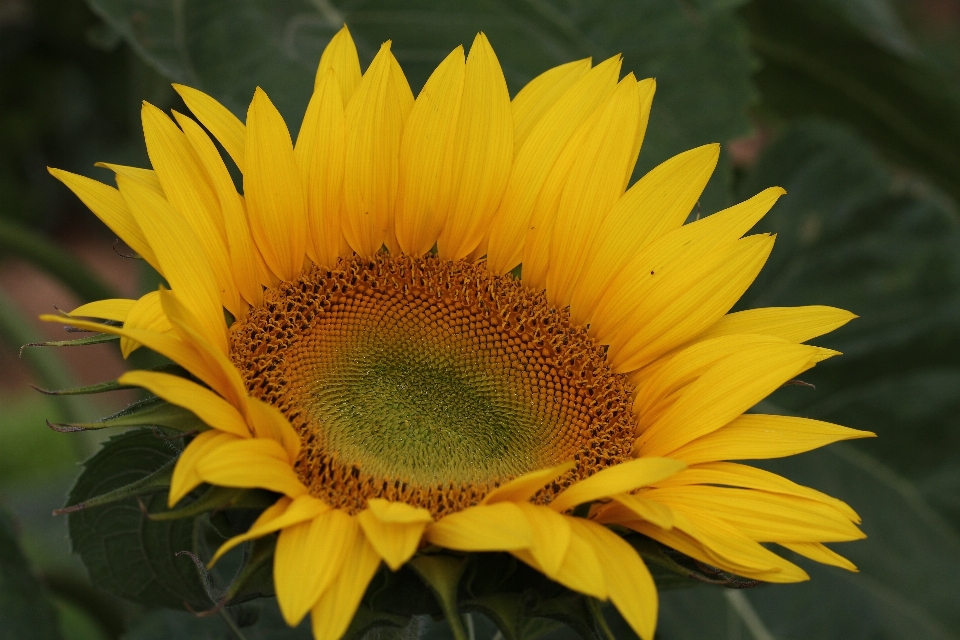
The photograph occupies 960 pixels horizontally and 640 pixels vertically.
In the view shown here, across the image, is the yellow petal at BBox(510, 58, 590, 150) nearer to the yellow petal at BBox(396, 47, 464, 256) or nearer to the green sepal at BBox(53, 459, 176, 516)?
the yellow petal at BBox(396, 47, 464, 256)

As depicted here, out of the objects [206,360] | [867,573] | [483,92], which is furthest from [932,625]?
[206,360]

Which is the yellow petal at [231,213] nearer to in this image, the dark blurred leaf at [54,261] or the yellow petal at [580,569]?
the yellow petal at [580,569]

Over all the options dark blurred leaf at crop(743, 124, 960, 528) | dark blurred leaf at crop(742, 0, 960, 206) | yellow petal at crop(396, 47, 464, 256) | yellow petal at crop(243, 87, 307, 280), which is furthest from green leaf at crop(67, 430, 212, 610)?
dark blurred leaf at crop(742, 0, 960, 206)

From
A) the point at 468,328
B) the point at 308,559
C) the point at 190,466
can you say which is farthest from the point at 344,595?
the point at 468,328

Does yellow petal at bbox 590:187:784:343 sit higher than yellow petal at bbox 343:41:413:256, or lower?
higher

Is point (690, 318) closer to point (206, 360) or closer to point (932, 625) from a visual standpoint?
point (206, 360)

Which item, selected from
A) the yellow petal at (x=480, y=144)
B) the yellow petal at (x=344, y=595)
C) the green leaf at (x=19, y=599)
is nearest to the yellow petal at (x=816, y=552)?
the yellow petal at (x=344, y=595)
